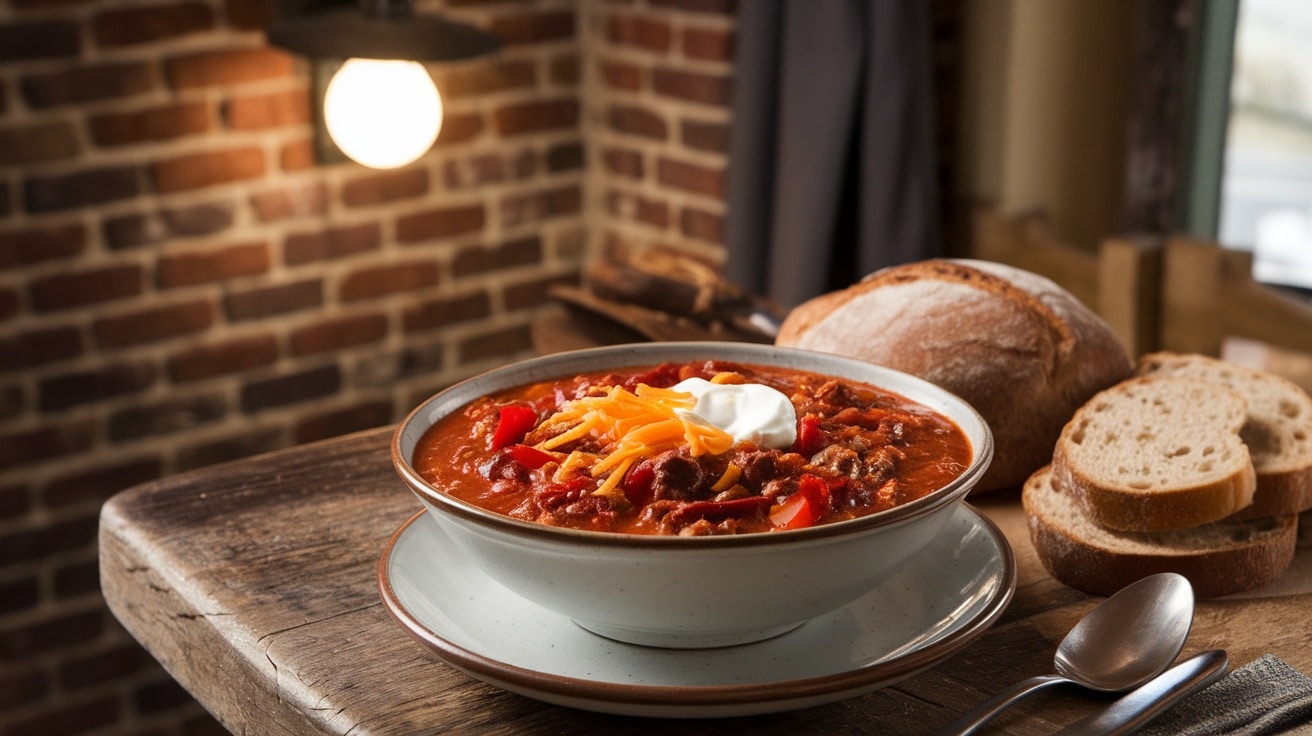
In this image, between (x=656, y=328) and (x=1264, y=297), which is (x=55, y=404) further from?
(x=1264, y=297)

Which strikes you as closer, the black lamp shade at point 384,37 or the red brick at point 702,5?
the black lamp shade at point 384,37

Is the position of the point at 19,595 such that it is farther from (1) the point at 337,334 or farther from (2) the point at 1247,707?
(2) the point at 1247,707

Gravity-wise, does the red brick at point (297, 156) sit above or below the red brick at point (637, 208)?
above

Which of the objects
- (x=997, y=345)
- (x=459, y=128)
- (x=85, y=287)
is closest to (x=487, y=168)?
(x=459, y=128)

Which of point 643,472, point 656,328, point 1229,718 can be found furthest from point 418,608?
point 656,328

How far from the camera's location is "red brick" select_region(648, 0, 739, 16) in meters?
2.72

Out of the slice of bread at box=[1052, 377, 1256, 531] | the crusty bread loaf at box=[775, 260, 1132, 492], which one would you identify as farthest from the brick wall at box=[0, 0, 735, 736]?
the slice of bread at box=[1052, 377, 1256, 531]

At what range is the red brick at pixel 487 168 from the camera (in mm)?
2936

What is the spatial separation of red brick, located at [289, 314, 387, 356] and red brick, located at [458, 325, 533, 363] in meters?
0.21

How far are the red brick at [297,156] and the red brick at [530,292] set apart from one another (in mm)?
554

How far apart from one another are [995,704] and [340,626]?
1.75 feet

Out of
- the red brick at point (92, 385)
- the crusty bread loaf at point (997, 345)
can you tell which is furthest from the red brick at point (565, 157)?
the crusty bread loaf at point (997, 345)

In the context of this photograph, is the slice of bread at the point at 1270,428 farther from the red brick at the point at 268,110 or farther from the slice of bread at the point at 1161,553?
the red brick at the point at 268,110

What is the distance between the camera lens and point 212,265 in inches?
104
